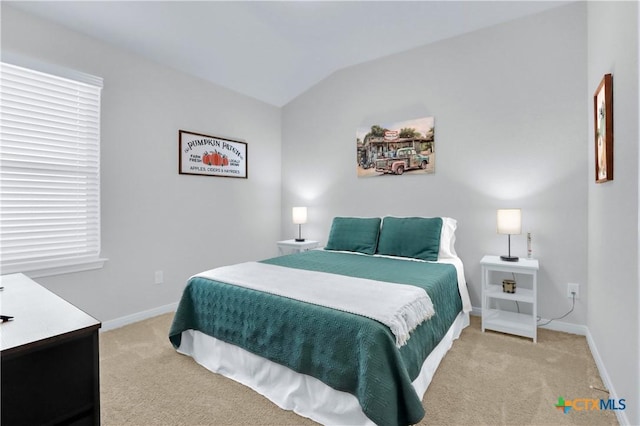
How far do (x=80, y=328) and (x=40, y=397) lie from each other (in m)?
0.21

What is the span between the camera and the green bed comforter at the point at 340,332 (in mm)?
1450

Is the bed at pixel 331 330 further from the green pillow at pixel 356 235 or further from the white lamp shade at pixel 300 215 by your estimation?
the white lamp shade at pixel 300 215

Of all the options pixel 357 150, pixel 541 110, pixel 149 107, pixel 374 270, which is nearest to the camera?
pixel 374 270

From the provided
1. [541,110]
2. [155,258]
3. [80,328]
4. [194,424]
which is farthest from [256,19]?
[194,424]

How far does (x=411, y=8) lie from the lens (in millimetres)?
2881

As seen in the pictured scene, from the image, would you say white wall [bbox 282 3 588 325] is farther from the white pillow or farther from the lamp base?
the lamp base

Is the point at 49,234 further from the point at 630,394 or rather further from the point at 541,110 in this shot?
the point at 541,110

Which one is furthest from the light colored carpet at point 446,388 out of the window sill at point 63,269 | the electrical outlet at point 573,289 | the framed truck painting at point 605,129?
the framed truck painting at point 605,129

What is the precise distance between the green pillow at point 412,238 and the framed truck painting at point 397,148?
0.67 meters

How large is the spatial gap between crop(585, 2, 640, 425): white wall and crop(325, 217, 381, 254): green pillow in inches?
69.0

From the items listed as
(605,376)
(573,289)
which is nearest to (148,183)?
(605,376)

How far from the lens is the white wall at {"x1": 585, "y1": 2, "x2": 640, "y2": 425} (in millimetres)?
1489

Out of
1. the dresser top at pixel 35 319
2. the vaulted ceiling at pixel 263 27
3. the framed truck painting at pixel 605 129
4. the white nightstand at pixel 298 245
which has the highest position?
the vaulted ceiling at pixel 263 27

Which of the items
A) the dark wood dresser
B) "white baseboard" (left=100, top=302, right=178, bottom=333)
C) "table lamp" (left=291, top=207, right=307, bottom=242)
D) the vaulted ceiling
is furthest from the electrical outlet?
"white baseboard" (left=100, top=302, right=178, bottom=333)
